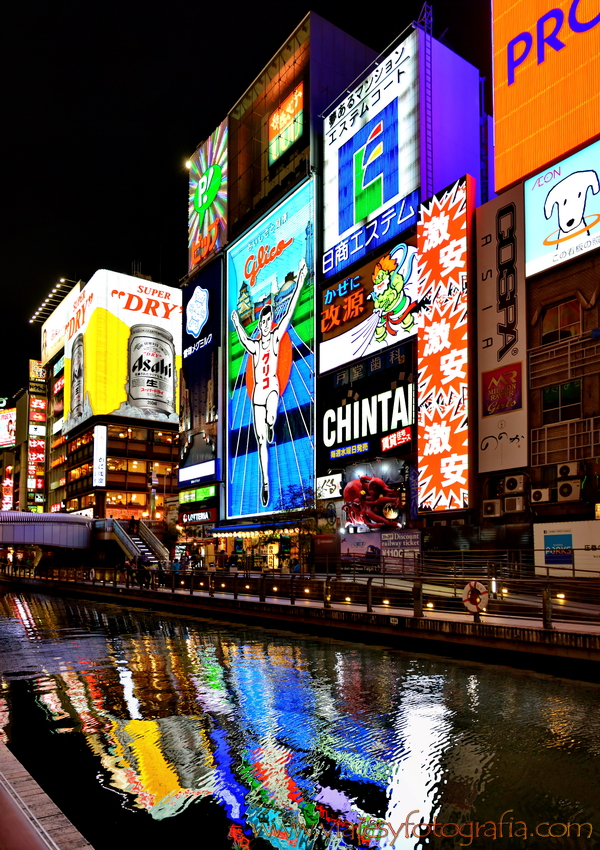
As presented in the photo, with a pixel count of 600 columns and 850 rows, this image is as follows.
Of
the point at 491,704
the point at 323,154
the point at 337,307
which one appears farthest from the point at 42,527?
the point at 491,704

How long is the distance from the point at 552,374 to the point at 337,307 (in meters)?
22.1

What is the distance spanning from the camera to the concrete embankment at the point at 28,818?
13.6 ft

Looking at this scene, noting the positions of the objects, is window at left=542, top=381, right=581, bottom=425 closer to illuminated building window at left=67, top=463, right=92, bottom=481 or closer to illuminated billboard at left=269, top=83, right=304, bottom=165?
illuminated billboard at left=269, top=83, right=304, bottom=165

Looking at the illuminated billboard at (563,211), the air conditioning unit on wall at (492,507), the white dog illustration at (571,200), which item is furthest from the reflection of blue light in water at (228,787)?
the white dog illustration at (571,200)

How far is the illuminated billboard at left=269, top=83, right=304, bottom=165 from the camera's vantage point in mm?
65312

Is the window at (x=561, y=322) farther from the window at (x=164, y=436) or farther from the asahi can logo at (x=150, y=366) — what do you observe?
the window at (x=164, y=436)

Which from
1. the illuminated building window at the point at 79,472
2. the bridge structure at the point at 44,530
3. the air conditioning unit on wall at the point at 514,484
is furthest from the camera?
the illuminated building window at the point at 79,472

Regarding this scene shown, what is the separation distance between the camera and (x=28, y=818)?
502 centimetres

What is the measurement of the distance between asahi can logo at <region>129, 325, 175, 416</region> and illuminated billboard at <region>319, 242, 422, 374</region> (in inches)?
2318

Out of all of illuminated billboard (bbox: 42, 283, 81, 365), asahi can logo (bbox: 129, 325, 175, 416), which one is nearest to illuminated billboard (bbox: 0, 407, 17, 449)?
illuminated billboard (bbox: 42, 283, 81, 365)

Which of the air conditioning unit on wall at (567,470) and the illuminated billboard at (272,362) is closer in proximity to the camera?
the air conditioning unit on wall at (567,470)

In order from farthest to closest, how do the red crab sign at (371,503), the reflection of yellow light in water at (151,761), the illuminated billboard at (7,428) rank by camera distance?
the illuminated billboard at (7,428) < the red crab sign at (371,503) < the reflection of yellow light in water at (151,761)

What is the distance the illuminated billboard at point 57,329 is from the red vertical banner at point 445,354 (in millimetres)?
100590

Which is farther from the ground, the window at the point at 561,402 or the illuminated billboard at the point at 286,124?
the illuminated billboard at the point at 286,124
